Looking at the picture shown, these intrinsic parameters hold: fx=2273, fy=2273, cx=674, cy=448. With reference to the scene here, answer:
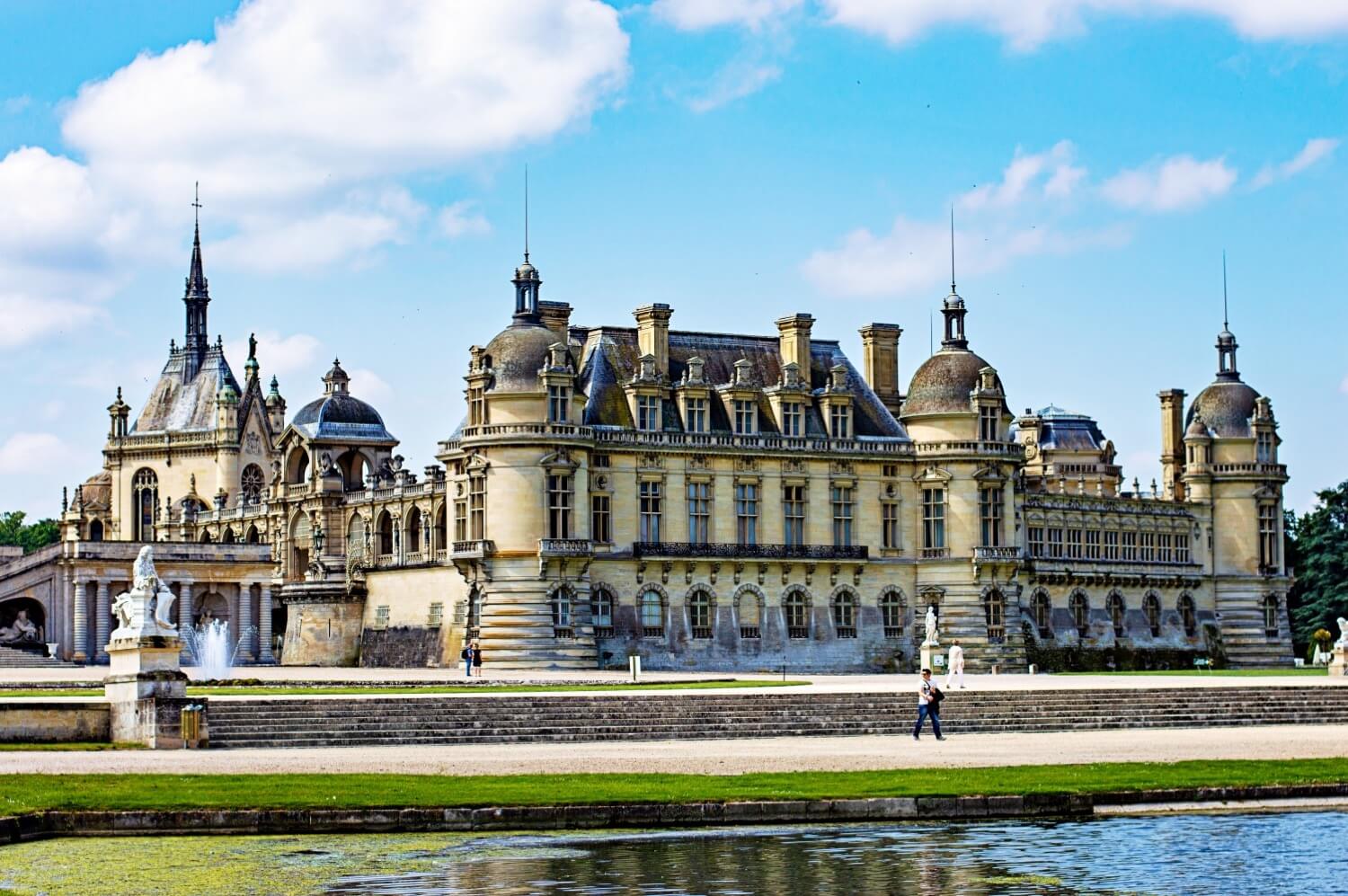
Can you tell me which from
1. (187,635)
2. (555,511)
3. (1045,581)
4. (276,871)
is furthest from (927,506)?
(276,871)

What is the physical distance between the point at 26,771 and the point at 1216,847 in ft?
60.7

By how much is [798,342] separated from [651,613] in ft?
37.4

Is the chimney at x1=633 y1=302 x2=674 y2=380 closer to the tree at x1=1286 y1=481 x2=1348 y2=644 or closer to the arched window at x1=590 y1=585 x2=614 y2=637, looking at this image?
the arched window at x1=590 y1=585 x2=614 y2=637

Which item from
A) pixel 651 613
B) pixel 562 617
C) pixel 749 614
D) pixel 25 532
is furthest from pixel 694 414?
pixel 25 532

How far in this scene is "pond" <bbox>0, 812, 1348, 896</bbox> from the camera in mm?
25719

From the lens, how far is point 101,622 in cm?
9319

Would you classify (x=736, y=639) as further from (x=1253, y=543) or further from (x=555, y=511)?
(x=1253, y=543)

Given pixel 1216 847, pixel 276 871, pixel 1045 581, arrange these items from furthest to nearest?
pixel 1045 581
pixel 1216 847
pixel 276 871

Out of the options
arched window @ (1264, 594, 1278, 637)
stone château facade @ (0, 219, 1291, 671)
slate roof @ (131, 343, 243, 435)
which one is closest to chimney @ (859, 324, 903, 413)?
stone château facade @ (0, 219, 1291, 671)

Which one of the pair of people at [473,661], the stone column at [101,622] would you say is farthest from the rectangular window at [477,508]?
the stone column at [101,622]

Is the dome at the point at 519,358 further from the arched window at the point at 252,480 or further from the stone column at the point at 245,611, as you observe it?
the arched window at the point at 252,480

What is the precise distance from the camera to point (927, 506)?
7831 cm

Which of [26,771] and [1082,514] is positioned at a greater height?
[1082,514]

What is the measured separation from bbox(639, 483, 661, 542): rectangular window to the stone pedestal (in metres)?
30.4
